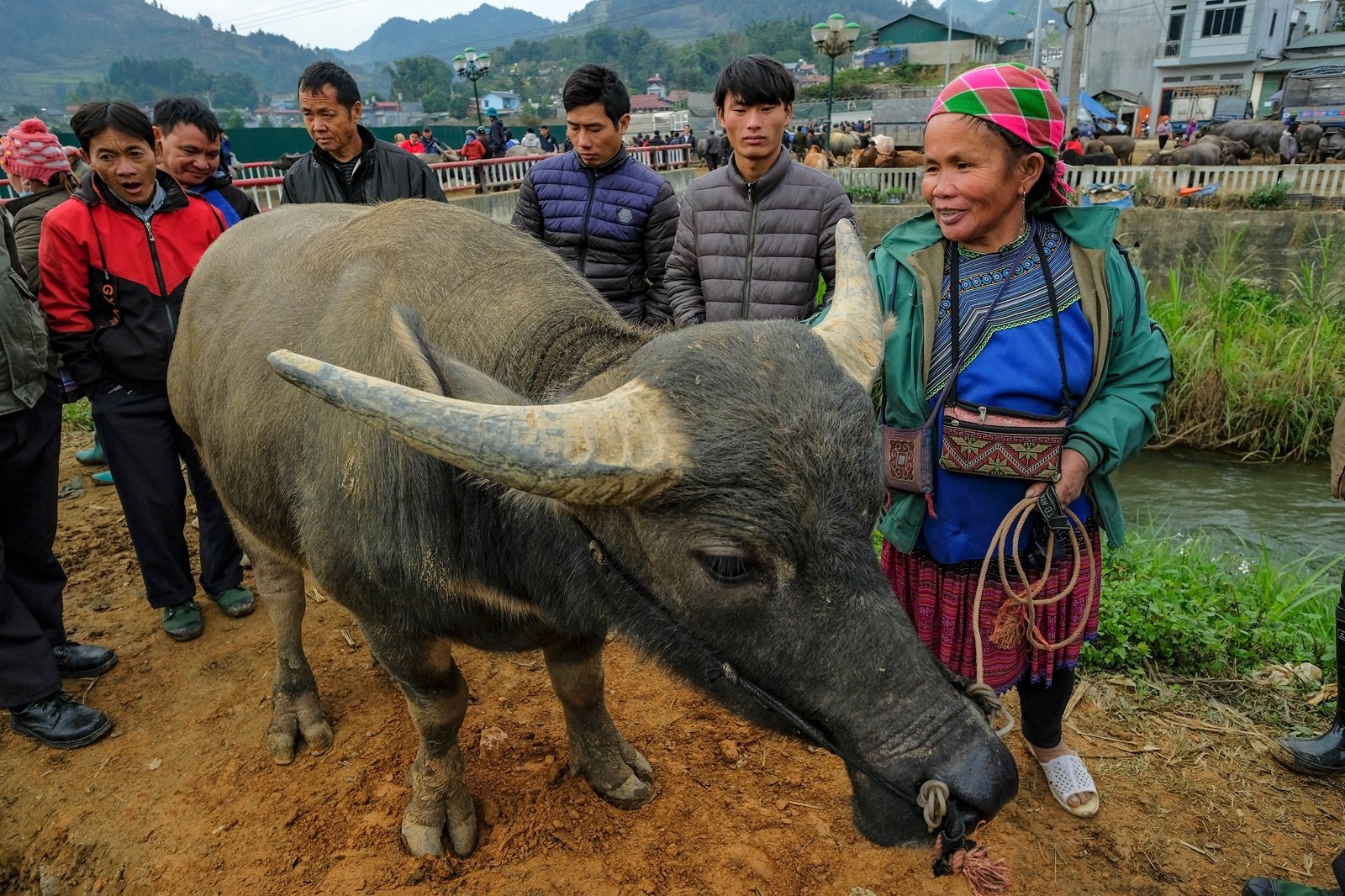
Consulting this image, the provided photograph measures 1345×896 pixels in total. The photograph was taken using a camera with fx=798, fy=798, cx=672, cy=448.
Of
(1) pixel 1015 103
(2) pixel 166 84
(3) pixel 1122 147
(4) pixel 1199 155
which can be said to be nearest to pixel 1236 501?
(1) pixel 1015 103

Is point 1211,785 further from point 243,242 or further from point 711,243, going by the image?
point 243,242

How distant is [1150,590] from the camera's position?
13.5 feet

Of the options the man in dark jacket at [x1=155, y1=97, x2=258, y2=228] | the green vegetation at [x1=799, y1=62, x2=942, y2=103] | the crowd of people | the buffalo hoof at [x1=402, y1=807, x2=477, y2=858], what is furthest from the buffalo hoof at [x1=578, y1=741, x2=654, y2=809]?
the green vegetation at [x1=799, y1=62, x2=942, y2=103]

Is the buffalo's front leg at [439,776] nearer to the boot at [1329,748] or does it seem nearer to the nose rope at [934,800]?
the nose rope at [934,800]

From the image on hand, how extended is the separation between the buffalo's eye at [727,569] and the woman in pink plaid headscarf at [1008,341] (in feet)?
2.17

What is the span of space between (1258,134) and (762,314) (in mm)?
29887

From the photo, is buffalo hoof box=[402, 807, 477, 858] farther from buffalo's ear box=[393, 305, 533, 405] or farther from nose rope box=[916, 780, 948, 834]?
nose rope box=[916, 780, 948, 834]

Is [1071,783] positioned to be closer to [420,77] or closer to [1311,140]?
[1311,140]

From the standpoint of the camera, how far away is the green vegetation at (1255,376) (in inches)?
340

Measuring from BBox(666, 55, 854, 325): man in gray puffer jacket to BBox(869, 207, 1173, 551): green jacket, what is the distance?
927mm

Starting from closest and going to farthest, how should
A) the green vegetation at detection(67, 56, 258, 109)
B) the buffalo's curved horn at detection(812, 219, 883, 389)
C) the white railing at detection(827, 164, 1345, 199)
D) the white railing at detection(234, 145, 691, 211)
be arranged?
the buffalo's curved horn at detection(812, 219, 883, 389), the white railing at detection(234, 145, 691, 211), the white railing at detection(827, 164, 1345, 199), the green vegetation at detection(67, 56, 258, 109)

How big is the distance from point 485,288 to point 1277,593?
457cm

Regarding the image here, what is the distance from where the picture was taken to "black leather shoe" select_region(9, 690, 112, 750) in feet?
11.4

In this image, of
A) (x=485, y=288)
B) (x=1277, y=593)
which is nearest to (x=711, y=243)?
(x=485, y=288)
